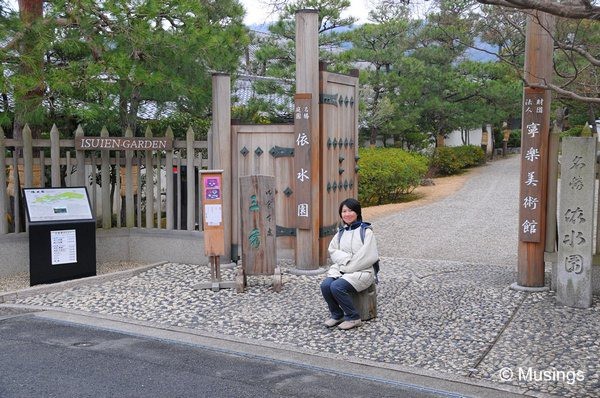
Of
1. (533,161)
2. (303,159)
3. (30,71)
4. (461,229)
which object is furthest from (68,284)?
(461,229)

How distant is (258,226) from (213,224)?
0.57 metres

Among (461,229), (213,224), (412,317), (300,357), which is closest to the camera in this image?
(300,357)

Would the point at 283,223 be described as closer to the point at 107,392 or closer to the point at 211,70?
the point at 211,70

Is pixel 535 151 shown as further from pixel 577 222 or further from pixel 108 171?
pixel 108 171

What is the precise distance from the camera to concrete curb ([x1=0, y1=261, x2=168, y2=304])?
7840 mm

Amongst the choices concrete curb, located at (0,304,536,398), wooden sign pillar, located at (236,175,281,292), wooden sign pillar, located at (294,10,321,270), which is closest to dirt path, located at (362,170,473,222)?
wooden sign pillar, located at (294,10,321,270)

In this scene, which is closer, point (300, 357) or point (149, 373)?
point (149, 373)

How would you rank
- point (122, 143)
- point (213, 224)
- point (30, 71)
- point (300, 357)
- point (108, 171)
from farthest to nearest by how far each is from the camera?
point (108, 171) → point (122, 143) → point (30, 71) → point (213, 224) → point (300, 357)

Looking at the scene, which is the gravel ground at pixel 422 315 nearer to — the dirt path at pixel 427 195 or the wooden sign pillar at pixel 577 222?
the wooden sign pillar at pixel 577 222

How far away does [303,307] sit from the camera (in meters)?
7.27

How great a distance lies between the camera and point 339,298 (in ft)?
20.9

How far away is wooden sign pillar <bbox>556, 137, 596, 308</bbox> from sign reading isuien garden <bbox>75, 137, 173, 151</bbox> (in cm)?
541

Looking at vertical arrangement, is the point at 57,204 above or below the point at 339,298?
above

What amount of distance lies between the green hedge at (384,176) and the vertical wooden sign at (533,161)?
33.7ft
